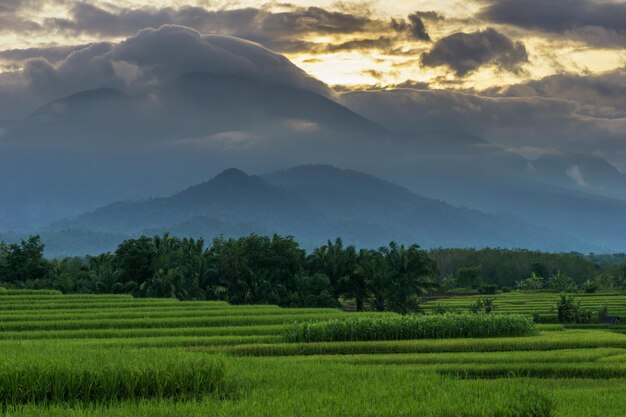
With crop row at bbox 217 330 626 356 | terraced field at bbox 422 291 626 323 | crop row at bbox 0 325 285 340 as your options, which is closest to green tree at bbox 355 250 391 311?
terraced field at bbox 422 291 626 323

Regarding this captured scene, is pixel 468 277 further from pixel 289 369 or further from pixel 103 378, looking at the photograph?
pixel 103 378

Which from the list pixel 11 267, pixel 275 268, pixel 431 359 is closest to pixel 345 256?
pixel 275 268

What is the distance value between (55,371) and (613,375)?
15248mm

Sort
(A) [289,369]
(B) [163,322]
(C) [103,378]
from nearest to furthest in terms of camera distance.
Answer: (C) [103,378], (A) [289,369], (B) [163,322]

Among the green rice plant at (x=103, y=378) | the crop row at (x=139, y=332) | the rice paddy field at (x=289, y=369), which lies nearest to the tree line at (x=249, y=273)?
the rice paddy field at (x=289, y=369)

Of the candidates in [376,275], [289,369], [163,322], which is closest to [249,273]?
[376,275]

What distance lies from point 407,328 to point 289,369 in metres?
12.9

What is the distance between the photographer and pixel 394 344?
29.0m

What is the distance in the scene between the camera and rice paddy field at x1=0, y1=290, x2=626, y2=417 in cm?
1469

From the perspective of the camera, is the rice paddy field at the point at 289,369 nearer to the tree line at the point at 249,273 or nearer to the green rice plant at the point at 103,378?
the green rice plant at the point at 103,378

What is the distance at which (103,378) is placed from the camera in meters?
16.9

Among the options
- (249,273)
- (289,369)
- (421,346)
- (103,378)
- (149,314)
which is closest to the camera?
(103,378)

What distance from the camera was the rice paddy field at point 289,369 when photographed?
578 inches

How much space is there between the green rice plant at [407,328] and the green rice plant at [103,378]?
12.7 meters
